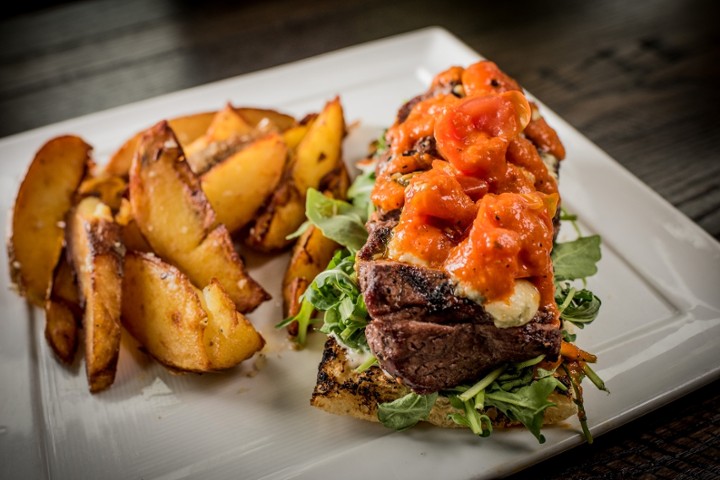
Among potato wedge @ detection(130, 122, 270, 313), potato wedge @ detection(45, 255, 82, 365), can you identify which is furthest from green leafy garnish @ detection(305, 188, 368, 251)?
potato wedge @ detection(45, 255, 82, 365)

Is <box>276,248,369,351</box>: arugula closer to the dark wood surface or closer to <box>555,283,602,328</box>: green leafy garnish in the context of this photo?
<box>555,283,602,328</box>: green leafy garnish

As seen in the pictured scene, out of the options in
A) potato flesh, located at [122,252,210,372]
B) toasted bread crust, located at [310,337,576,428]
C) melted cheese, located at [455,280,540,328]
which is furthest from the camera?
potato flesh, located at [122,252,210,372]

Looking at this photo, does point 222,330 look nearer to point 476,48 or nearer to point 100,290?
point 100,290

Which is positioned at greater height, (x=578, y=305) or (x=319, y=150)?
(x=319, y=150)

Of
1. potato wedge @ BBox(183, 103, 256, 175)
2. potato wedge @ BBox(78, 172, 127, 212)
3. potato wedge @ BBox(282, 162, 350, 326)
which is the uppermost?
potato wedge @ BBox(183, 103, 256, 175)

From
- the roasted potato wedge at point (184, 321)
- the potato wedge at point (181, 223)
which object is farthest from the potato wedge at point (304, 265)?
the roasted potato wedge at point (184, 321)

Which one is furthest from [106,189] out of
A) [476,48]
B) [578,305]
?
[476,48]
